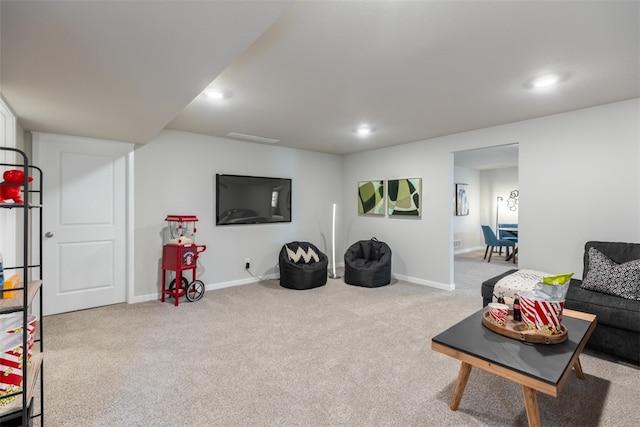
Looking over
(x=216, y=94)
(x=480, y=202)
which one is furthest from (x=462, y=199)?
(x=216, y=94)

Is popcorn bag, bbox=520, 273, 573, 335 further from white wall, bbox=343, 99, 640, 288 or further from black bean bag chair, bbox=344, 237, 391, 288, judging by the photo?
black bean bag chair, bbox=344, 237, 391, 288

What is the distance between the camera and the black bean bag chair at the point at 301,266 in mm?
4504

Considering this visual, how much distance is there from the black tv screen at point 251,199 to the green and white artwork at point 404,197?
168 centimetres

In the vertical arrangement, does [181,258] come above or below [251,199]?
below

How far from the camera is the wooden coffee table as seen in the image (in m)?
1.53

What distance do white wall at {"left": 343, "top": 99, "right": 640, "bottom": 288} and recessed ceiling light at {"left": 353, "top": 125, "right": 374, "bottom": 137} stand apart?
1024mm

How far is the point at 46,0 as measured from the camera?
1.23m

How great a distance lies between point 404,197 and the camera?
5043 mm

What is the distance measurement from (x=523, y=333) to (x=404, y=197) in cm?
332

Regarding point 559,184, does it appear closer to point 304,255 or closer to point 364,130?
point 364,130

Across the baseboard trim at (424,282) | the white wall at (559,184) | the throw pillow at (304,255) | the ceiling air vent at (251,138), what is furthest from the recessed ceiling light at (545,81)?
the throw pillow at (304,255)

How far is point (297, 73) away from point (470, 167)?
23.2 ft

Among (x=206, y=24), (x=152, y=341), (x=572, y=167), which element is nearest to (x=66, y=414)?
(x=152, y=341)

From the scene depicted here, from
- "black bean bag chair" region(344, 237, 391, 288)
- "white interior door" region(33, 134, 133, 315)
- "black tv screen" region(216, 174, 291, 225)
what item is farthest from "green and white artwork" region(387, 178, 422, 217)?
"white interior door" region(33, 134, 133, 315)
